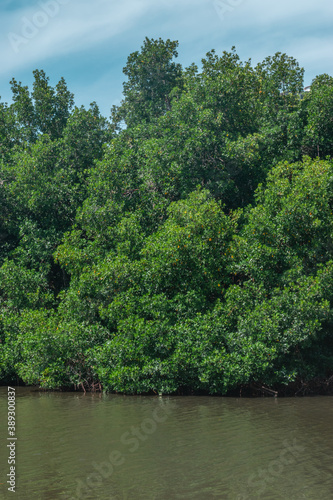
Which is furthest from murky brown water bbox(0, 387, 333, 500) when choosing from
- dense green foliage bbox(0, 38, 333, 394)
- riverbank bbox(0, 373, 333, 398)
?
dense green foliage bbox(0, 38, 333, 394)

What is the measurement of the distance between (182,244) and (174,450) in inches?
353

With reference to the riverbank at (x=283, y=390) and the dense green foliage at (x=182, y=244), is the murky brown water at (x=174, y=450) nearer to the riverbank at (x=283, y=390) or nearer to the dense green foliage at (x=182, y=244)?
the riverbank at (x=283, y=390)

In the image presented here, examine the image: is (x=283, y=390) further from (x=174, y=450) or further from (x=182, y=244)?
(x=174, y=450)

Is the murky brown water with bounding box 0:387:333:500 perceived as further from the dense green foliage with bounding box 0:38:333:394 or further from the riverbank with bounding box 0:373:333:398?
the dense green foliage with bounding box 0:38:333:394

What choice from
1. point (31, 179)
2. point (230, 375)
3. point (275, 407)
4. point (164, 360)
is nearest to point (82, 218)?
point (31, 179)

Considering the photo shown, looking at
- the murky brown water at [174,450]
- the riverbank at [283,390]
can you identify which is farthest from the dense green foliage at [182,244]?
the murky brown water at [174,450]

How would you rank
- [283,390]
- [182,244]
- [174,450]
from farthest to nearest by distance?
[182,244] → [283,390] → [174,450]

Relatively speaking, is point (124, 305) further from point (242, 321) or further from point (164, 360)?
point (242, 321)

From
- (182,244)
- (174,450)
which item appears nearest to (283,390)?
(182,244)

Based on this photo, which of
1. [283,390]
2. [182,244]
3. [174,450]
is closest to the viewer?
[174,450]

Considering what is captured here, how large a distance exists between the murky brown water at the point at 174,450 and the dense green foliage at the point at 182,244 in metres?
1.79

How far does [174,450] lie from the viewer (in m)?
11.2

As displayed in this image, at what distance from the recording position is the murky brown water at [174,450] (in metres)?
8.90

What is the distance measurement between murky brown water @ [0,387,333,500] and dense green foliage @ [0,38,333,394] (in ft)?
5.86
